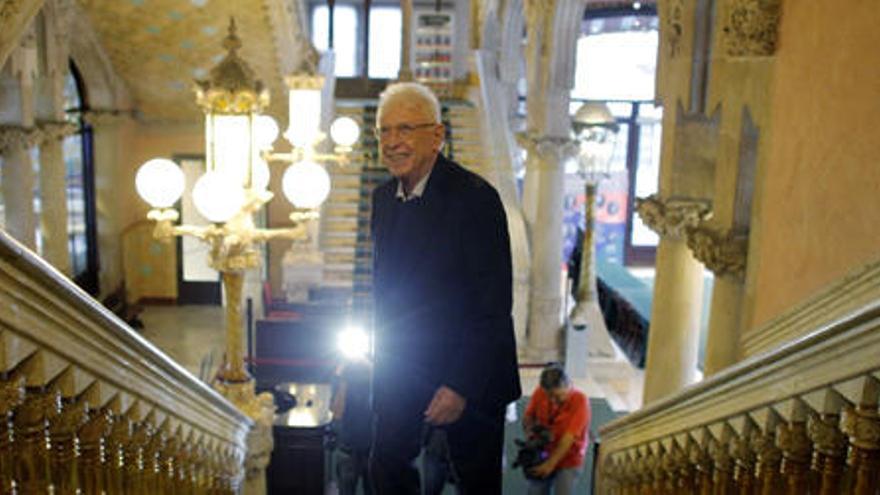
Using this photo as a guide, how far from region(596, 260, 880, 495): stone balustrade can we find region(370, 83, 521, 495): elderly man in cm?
69

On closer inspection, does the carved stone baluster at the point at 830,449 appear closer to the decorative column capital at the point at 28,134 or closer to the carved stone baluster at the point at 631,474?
the carved stone baluster at the point at 631,474

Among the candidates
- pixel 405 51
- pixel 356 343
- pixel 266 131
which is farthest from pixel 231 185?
pixel 405 51

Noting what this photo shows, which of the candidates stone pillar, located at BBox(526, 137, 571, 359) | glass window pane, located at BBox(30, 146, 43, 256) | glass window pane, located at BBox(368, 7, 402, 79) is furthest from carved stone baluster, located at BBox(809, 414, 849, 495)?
glass window pane, located at BBox(368, 7, 402, 79)

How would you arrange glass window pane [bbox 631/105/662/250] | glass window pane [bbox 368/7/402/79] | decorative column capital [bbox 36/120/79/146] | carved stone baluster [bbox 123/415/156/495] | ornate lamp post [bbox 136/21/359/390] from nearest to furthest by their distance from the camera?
1. carved stone baluster [bbox 123/415/156/495]
2. ornate lamp post [bbox 136/21/359/390]
3. decorative column capital [bbox 36/120/79/146]
4. glass window pane [bbox 631/105/662/250]
5. glass window pane [bbox 368/7/402/79]

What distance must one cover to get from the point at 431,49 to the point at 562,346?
12.1 metres

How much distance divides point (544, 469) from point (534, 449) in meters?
0.15

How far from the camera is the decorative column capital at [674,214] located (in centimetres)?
584

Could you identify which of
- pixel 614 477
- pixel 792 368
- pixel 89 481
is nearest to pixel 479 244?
pixel 792 368

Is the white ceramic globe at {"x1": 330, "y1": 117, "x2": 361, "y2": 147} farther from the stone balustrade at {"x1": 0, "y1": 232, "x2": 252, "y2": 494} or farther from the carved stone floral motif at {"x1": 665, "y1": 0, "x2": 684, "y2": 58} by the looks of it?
the stone balustrade at {"x1": 0, "y1": 232, "x2": 252, "y2": 494}

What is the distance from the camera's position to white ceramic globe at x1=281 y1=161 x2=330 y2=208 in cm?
533

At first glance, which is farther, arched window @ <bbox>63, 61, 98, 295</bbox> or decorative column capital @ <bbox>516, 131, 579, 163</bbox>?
arched window @ <bbox>63, 61, 98, 295</bbox>

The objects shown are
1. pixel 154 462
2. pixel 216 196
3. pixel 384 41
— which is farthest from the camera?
pixel 384 41

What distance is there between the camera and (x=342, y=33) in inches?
902

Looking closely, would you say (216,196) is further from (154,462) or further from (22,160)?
(22,160)
